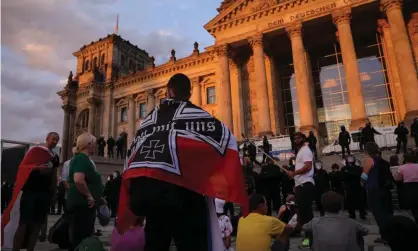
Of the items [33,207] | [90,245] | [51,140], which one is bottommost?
[90,245]

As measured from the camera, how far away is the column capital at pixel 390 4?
65.7 feet

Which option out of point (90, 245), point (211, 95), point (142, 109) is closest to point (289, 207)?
point (90, 245)

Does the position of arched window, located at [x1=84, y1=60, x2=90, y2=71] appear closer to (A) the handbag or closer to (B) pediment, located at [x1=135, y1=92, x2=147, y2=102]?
(B) pediment, located at [x1=135, y1=92, x2=147, y2=102]

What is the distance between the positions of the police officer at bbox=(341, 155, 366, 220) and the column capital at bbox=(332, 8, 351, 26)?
15.7m

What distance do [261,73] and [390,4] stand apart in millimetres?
9478

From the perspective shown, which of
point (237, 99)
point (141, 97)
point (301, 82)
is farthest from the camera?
point (141, 97)

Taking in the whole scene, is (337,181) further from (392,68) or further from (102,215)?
(392,68)

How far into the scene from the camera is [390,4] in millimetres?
20188

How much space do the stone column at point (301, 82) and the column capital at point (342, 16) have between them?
2.49m

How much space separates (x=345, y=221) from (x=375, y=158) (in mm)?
2804

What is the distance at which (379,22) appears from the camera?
23.2 m

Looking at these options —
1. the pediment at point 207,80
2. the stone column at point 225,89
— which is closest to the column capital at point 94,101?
the pediment at point 207,80

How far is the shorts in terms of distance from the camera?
491 centimetres

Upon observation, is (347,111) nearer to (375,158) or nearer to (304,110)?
(304,110)
